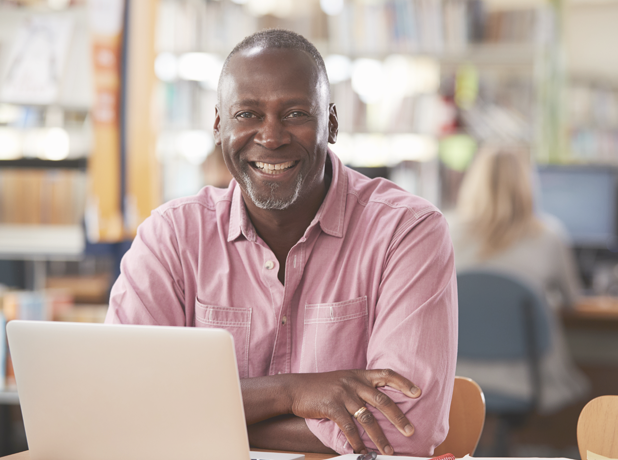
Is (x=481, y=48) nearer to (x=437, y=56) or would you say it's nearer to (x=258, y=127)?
(x=437, y=56)

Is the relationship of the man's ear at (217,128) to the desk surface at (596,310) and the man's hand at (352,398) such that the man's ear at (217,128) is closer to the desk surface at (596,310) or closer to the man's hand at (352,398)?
the man's hand at (352,398)

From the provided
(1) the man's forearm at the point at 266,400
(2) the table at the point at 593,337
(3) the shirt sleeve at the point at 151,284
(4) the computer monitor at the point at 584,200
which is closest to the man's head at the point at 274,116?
(3) the shirt sleeve at the point at 151,284

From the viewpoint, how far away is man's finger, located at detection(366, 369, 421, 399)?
1.20 m

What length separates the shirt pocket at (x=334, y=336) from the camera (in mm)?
1379

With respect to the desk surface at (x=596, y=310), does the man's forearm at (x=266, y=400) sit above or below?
above

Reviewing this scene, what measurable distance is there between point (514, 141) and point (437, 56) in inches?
25.4

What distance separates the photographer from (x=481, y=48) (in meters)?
4.07

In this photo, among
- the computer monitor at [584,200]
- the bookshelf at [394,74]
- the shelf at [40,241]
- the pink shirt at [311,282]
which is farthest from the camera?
the bookshelf at [394,74]

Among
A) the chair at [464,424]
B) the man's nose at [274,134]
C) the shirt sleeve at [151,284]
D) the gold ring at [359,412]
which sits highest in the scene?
the man's nose at [274,134]

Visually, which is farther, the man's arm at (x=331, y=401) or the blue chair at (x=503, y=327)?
the blue chair at (x=503, y=327)

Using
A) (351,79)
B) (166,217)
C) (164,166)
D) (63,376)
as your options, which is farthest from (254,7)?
(63,376)

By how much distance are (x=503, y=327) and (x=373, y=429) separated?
154 cm

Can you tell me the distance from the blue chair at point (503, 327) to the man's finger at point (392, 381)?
1365 mm

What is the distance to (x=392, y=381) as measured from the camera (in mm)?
1212
